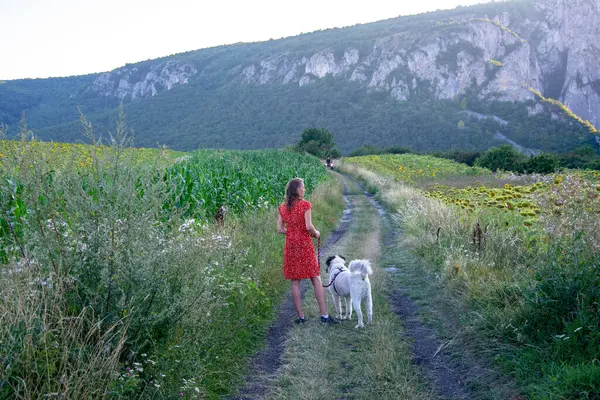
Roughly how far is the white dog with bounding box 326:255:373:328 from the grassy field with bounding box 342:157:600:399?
1.19 m

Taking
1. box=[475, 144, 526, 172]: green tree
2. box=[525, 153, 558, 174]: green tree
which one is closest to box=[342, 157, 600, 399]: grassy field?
box=[525, 153, 558, 174]: green tree

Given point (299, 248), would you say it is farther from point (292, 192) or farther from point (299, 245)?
point (292, 192)

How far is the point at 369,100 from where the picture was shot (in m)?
104

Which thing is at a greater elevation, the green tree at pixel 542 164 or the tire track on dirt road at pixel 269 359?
the tire track on dirt road at pixel 269 359

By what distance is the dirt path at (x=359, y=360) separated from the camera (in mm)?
4406

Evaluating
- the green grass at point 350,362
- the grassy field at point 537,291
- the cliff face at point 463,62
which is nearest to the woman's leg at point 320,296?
the green grass at point 350,362

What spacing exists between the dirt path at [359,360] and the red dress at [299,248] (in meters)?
0.69

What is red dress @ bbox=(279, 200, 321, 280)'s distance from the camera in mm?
6668

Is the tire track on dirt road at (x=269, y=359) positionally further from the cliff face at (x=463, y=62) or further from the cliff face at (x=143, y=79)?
the cliff face at (x=143, y=79)

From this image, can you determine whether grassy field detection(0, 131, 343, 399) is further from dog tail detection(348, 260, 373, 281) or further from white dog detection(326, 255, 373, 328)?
dog tail detection(348, 260, 373, 281)

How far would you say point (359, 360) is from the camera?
16.8ft

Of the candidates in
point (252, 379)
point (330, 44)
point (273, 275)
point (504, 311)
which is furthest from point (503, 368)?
point (330, 44)

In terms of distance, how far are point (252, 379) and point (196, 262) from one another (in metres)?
1.40

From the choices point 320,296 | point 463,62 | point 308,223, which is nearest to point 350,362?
point 320,296
